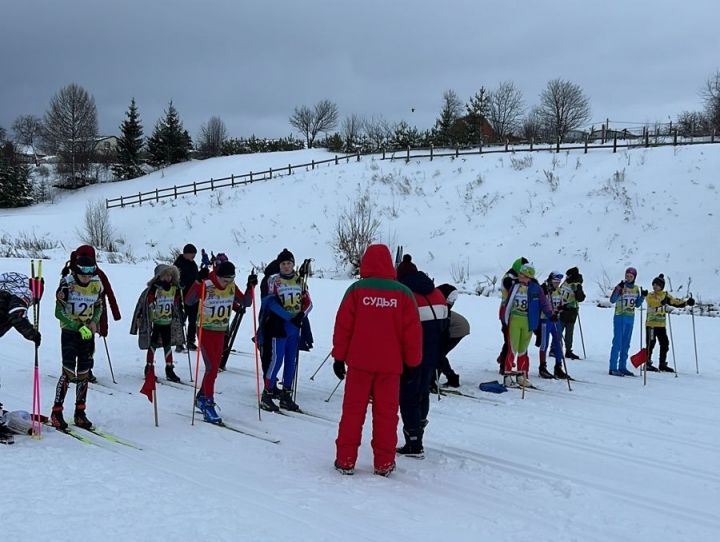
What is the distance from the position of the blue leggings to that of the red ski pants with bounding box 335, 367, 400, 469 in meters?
7.17

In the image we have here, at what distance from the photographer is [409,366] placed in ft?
18.7

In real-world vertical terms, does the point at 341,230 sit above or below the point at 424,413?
above

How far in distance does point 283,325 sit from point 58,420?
2823 millimetres

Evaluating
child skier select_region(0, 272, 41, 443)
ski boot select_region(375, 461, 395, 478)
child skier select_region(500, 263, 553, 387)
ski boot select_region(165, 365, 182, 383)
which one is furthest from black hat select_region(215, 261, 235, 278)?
child skier select_region(500, 263, 553, 387)

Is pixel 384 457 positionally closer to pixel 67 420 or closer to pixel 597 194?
pixel 67 420

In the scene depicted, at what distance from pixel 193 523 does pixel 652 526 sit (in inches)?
135

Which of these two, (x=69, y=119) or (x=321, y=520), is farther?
(x=69, y=119)

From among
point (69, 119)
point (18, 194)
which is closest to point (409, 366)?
point (18, 194)

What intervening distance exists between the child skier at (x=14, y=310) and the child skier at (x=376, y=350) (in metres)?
3.03

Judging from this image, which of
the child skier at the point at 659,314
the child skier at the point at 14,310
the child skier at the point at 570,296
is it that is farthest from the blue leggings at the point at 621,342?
the child skier at the point at 14,310

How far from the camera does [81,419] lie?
21.7 ft

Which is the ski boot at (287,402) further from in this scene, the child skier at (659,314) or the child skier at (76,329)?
the child skier at (659,314)

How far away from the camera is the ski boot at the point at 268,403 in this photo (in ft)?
25.1

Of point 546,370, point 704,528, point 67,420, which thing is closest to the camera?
point 704,528
